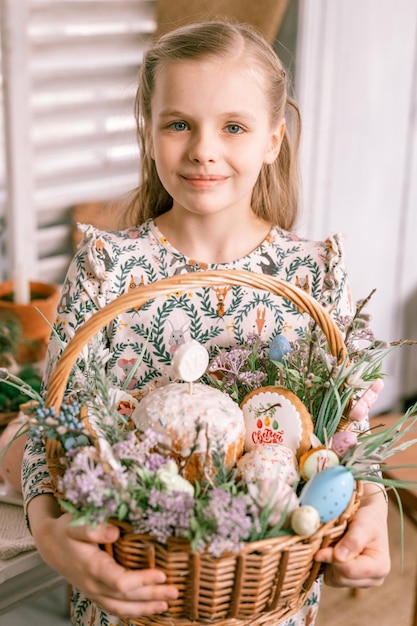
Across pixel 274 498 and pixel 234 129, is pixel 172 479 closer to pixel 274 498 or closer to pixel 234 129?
pixel 274 498

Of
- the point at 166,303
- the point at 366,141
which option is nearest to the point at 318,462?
the point at 166,303

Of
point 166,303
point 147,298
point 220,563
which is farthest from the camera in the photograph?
point 166,303

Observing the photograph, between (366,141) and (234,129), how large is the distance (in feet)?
5.51

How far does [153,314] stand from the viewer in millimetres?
1194

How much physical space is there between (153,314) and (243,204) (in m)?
0.25

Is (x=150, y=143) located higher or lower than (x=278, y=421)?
higher

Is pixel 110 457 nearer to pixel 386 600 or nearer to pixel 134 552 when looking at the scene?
pixel 134 552

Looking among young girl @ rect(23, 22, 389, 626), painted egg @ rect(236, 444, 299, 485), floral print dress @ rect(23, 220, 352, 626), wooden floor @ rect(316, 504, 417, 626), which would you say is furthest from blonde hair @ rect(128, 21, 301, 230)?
wooden floor @ rect(316, 504, 417, 626)

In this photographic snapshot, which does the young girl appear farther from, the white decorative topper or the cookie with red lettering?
the white decorative topper

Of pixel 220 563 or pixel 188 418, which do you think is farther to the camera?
pixel 188 418

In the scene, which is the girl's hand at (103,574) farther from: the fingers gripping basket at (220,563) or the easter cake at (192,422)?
the easter cake at (192,422)

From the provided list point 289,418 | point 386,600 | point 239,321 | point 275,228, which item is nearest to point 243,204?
point 275,228

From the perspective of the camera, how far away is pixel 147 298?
88 centimetres

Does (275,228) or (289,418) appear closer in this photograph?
(289,418)
